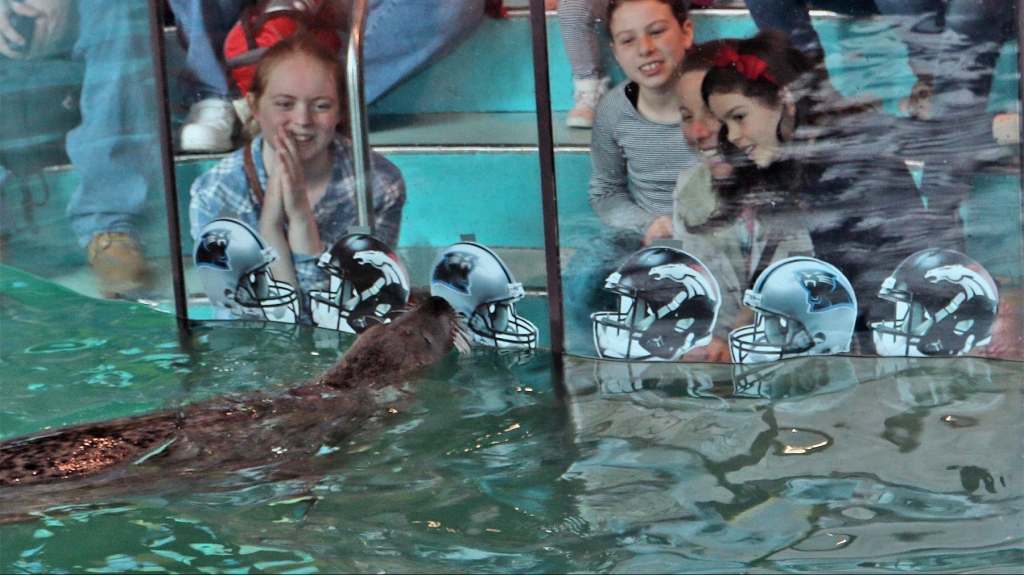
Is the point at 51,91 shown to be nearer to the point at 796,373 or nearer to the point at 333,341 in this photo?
the point at 333,341

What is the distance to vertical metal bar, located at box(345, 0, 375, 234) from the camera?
555 centimetres

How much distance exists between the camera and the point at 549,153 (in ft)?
17.1

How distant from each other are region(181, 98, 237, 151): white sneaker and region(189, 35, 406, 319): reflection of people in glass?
4.6 inches

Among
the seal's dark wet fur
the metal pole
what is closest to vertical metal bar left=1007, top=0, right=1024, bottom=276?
the seal's dark wet fur

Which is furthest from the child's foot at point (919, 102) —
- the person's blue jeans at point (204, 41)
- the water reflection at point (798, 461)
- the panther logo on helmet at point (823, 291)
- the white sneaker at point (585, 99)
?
the person's blue jeans at point (204, 41)

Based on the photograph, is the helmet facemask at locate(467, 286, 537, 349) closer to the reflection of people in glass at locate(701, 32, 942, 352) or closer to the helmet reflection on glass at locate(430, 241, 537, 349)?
the helmet reflection on glass at locate(430, 241, 537, 349)

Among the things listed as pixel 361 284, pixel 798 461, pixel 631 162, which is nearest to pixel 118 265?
pixel 361 284

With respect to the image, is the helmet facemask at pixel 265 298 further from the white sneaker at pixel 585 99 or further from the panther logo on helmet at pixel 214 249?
the white sneaker at pixel 585 99

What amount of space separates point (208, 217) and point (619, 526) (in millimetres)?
3593

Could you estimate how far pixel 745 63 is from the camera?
4.81 m

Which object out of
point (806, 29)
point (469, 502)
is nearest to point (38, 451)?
point (469, 502)

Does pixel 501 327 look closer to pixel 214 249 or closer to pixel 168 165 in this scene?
pixel 214 249

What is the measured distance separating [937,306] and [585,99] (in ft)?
6.09

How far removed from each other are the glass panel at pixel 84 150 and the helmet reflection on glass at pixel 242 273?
0.34 metres
